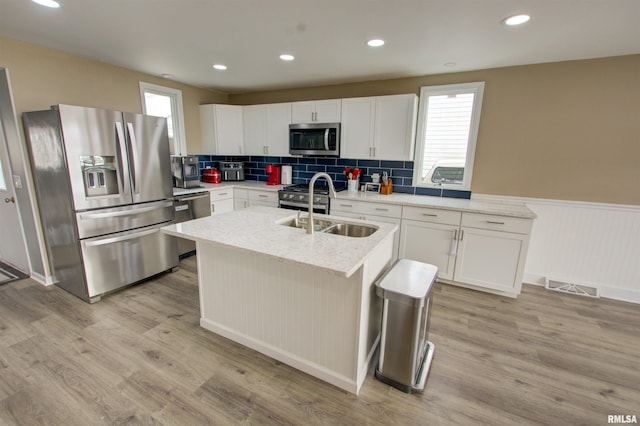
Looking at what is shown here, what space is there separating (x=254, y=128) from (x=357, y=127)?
1.71 m

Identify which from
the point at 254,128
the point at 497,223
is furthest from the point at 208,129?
the point at 497,223

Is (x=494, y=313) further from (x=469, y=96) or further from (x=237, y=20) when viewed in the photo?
(x=237, y=20)

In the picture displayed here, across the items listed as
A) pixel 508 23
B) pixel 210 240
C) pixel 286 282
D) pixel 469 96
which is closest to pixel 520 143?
pixel 469 96

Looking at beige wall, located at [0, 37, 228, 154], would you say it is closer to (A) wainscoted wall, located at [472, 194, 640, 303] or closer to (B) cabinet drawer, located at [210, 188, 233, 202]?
(B) cabinet drawer, located at [210, 188, 233, 202]

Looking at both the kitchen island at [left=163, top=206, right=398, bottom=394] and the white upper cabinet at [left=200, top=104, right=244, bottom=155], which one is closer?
the kitchen island at [left=163, top=206, right=398, bottom=394]

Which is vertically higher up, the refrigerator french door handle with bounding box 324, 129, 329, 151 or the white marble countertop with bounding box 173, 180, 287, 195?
the refrigerator french door handle with bounding box 324, 129, 329, 151

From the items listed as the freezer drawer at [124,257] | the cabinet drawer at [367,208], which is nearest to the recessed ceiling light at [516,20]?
the cabinet drawer at [367,208]

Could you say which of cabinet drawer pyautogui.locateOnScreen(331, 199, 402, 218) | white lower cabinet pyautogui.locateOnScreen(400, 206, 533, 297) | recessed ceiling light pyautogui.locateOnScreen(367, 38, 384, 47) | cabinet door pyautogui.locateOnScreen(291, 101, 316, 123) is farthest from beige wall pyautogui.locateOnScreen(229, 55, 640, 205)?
cabinet door pyautogui.locateOnScreen(291, 101, 316, 123)

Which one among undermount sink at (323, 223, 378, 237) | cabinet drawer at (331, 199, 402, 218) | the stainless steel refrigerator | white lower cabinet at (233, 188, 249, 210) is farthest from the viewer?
white lower cabinet at (233, 188, 249, 210)

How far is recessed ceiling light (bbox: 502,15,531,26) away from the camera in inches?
75.0

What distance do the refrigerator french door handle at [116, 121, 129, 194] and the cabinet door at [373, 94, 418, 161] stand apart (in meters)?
2.76

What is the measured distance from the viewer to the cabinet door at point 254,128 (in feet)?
14.0

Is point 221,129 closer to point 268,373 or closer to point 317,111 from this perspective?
point 317,111

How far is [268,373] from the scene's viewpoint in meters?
1.86
